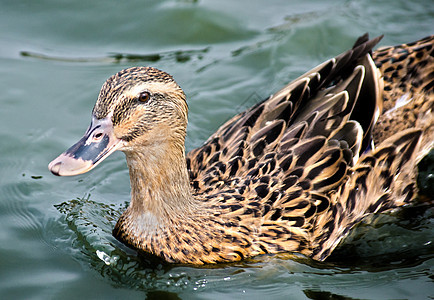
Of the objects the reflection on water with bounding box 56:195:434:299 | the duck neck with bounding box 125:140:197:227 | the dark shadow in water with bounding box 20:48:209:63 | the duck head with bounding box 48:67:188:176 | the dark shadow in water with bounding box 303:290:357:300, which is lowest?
the dark shadow in water with bounding box 303:290:357:300

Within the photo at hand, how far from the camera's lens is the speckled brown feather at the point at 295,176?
19.7ft

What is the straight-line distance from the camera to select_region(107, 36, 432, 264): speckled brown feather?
5992 mm

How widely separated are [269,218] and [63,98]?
11.9 ft

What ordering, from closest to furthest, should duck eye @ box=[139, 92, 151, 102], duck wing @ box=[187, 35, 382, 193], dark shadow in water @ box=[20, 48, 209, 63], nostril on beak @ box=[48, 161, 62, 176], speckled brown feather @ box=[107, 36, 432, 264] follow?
nostril on beak @ box=[48, 161, 62, 176] → duck eye @ box=[139, 92, 151, 102] → speckled brown feather @ box=[107, 36, 432, 264] → duck wing @ box=[187, 35, 382, 193] → dark shadow in water @ box=[20, 48, 209, 63]

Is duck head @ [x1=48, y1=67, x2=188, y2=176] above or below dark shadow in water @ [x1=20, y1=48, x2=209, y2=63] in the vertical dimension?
below

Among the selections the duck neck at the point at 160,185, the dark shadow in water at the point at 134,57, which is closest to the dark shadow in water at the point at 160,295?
the duck neck at the point at 160,185

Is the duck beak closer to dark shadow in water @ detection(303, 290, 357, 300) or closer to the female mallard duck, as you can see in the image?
the female mallard duck

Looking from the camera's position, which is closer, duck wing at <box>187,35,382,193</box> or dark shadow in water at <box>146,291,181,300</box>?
dark shadow in water at <box>146,291,181,300</box>

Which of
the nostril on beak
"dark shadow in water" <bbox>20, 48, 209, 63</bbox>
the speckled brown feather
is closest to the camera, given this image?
the nostril on beak

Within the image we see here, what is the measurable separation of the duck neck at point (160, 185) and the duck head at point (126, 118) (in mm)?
140

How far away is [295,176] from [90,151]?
1.95 meters

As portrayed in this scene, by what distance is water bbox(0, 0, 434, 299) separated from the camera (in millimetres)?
5910

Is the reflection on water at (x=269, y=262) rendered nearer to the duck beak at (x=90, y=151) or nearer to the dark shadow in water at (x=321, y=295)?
the dark shadow in water at (x=321, y=295)

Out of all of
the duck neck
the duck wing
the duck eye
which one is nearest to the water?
the duck neck
